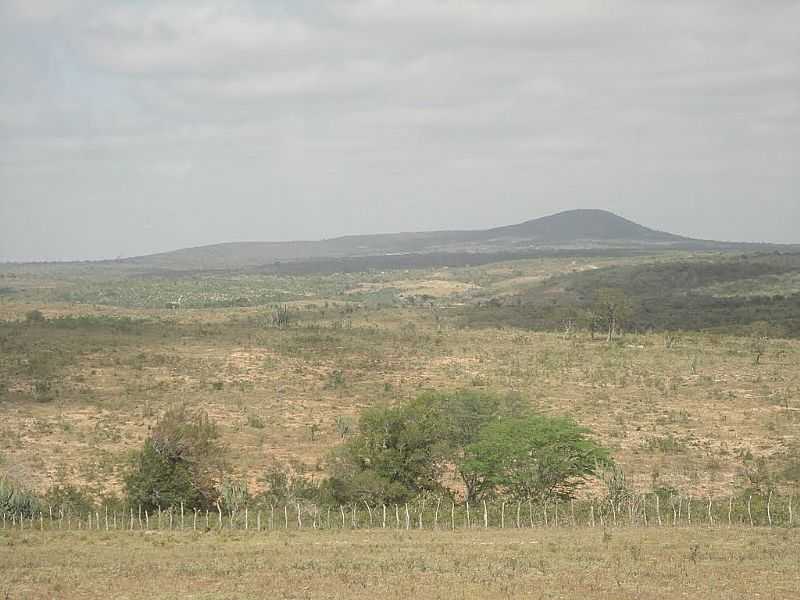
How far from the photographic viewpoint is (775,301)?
347 ft

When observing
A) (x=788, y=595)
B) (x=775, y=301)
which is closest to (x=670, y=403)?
(x=788, y=595)

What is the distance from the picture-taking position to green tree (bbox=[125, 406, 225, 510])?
91.5 ft

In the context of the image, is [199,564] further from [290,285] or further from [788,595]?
[290,285]

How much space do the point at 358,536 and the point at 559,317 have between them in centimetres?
7648

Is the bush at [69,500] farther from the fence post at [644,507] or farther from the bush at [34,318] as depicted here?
the bush at [34,318]

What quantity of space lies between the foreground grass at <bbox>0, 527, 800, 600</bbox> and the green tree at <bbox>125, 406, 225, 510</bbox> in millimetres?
3585

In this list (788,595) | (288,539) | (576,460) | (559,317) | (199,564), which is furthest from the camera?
(559,317)

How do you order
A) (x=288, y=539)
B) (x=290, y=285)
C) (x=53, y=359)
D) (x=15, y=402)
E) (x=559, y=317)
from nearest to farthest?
(x=288, y=539), (x=15, y=402), (x=53, y=359), (x=559, y=317), (x=290, y=285)

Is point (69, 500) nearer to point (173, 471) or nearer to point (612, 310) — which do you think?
point (173, 471)

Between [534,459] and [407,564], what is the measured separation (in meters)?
10.2

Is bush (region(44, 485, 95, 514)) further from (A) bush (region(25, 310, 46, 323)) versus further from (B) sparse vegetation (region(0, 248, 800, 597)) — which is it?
(A) bush (region(25, 310, 46, 323))

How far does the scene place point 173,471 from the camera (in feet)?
93.5

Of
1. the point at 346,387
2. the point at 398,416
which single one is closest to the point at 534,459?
the point at 398,416

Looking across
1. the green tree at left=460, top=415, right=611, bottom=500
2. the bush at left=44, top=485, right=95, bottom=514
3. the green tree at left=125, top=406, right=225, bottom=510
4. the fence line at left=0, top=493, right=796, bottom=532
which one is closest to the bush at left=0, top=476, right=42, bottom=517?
the fence line at left=0, top=493, right=796, bottom=532
